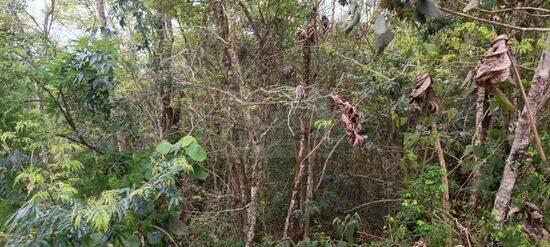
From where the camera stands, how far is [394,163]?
443 cm

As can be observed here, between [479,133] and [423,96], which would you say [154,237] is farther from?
[479,133]

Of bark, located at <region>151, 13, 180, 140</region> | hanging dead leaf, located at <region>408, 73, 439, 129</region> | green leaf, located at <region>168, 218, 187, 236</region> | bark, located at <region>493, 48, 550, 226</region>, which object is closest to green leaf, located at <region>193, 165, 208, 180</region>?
green leaf, located at <region>168, 218, 187, 236</region>

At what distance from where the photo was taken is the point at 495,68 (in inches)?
40.0

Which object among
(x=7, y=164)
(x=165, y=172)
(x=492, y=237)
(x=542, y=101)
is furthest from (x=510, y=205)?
(x=7, y=164)

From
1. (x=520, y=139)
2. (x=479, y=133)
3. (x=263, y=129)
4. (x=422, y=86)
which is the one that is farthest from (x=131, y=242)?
(x=479, y=133)

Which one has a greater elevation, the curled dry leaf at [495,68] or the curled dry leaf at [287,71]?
the curled dry leaf at [495,68]

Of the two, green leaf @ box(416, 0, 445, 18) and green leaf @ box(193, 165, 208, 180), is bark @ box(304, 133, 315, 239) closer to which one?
green leaf @ box(193, 165, 208, 180)

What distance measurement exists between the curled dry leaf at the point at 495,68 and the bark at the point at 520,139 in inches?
56.4

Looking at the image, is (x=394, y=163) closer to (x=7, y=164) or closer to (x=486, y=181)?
(x=486, y=181)

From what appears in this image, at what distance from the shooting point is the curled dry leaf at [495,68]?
1001 millimetres

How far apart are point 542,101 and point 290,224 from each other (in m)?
2.61

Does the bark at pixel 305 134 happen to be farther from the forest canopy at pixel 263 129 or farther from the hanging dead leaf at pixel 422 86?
the hanging dead leaf at pixel 422 86

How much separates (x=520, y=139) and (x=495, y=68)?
6.03 ft

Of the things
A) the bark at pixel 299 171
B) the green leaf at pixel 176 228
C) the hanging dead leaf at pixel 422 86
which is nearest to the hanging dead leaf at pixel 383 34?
the hanging dead leaf at pixel 422 86
